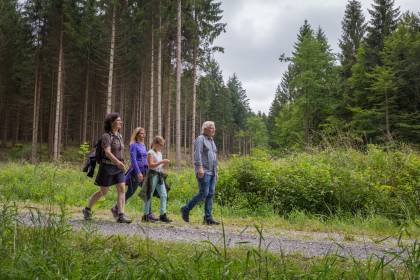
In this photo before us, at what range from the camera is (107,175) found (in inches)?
259

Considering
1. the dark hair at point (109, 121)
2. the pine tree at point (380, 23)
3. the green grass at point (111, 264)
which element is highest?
the pine tree at point (380, 23)

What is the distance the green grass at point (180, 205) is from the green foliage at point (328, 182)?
38 centimetres

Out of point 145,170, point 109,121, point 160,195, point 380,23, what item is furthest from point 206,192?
point 380,23

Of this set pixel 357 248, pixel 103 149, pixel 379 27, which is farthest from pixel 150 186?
pixel 379 27

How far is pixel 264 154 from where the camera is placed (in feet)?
39.4

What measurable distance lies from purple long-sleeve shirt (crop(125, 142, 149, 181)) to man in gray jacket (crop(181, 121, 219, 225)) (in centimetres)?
128

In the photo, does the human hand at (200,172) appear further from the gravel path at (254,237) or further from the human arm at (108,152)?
the human arm at (108,152)

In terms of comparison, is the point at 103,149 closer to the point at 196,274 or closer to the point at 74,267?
the point at 74,267

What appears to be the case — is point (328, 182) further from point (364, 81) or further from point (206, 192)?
point (364, 81)

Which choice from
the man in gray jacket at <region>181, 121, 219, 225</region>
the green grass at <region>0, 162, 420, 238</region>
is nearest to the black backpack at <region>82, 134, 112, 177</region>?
the green grass at <region>0, 162, 420, 238</region>

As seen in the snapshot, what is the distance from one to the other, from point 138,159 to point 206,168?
5.19 ft

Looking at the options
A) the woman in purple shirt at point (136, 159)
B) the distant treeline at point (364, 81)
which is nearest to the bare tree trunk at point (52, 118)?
the distant treeline at point (364, 81)

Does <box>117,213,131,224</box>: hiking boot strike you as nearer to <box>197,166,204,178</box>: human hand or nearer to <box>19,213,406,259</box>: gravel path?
<box>19,213,406,259</box>: gravel path

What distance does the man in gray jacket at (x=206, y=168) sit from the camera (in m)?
7.19
